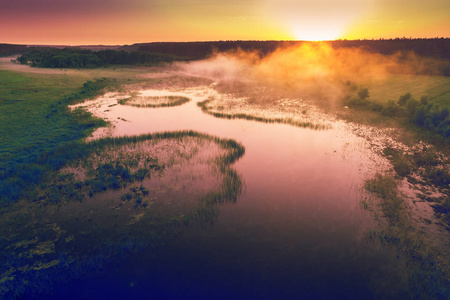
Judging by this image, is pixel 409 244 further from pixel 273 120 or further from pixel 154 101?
pixel 154 101

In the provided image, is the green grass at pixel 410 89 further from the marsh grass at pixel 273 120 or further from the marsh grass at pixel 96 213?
the marsh grass at pixel 96 213

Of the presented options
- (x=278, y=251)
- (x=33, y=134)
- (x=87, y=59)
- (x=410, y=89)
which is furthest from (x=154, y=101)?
(x=87, y=59)

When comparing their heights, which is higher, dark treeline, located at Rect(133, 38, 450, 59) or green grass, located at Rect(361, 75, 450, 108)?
dark treeline, located at Rect(133, 38, 450, 59)

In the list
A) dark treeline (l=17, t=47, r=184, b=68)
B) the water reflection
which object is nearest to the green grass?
the water reflection

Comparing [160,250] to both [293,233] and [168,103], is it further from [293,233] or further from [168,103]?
[168,103]

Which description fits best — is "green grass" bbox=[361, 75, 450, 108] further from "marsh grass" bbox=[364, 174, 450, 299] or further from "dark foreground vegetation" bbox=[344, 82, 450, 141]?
Answer: "marsh grass" bbox=[364, 174, 450, 299]
